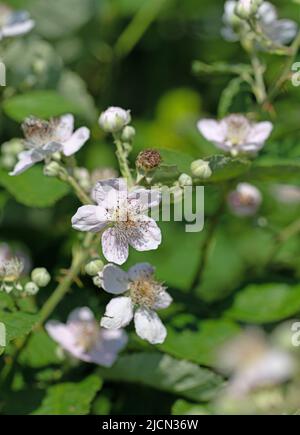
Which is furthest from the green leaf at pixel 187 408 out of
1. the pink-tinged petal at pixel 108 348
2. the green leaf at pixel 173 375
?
the pink-tinged petal at pixel 108 348

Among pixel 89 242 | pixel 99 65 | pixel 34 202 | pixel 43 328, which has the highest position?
pixel 99 65

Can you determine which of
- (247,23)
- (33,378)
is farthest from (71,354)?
(247,23)

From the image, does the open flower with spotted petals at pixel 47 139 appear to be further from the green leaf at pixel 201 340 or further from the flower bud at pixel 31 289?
the green leaf at pixel 201 340

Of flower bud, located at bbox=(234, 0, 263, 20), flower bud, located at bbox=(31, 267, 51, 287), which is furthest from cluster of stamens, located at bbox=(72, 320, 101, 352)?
flower bud, located at bbox=(234, 0, 263, 20)

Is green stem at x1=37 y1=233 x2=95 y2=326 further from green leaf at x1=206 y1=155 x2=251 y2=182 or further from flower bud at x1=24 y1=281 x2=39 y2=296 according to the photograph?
green leaf at x1=206 y1=155 x2=251 y2=182

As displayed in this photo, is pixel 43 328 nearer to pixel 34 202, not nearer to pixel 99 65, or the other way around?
pixel 34 202

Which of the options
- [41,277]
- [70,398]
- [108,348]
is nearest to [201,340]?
[108,348]

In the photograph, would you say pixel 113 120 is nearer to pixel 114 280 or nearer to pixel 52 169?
pixel 52 169
